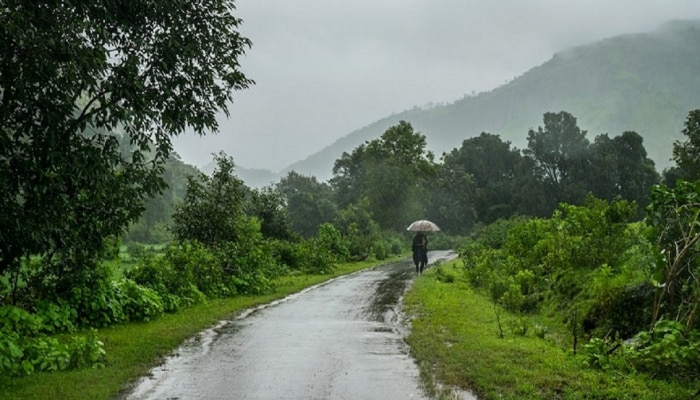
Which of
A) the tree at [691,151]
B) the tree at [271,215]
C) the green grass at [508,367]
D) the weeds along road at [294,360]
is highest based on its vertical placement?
the tree at [691,151]

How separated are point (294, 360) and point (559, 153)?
74.2 metres

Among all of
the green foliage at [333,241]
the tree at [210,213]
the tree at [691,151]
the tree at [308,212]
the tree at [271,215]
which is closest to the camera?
the tree at [210,213]

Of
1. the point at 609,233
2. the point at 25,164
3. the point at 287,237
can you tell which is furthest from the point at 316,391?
the point at 287,237

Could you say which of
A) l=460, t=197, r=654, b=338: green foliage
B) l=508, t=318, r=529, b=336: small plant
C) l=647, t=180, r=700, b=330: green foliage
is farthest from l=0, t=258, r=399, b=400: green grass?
l=647, t=180, r=700, b=330: green foliage

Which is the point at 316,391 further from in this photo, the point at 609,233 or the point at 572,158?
the point at 572,158

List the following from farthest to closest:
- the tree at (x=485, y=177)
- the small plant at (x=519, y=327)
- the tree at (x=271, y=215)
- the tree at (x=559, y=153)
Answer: the tree at (x=485, y=177) → the tree at (x=559, y=153) → the tree at (x=271, y=215) → the small plant at (x=519, y=327)

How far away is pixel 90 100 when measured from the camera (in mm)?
8828

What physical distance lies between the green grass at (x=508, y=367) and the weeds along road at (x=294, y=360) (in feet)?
1.50

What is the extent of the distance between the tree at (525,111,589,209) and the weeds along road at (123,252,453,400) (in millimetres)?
64986

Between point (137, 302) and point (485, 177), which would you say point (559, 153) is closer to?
point (485, 177)

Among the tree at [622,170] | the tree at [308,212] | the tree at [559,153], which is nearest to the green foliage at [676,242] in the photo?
the tree at [308,212]

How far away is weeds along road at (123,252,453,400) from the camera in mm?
7961

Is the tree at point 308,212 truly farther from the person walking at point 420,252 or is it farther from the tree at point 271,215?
the person walking at point 420,252

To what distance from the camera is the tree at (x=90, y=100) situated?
7484 millimetres
